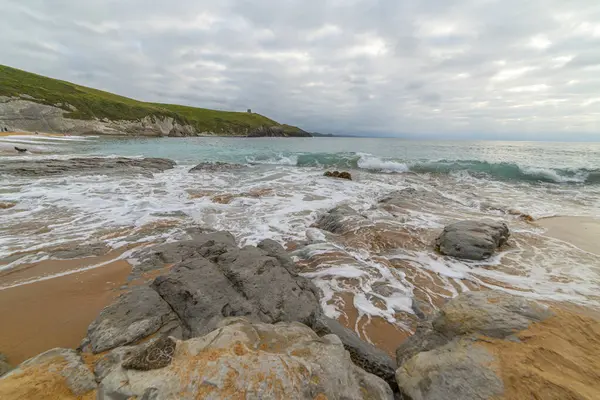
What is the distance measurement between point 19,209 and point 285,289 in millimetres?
10063

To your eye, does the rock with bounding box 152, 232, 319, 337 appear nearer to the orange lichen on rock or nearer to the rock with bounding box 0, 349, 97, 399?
the rock with bounding box 0, 349, 97, 399

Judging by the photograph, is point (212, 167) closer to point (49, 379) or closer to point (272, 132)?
point (49, 379)

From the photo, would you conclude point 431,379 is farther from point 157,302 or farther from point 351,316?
point 157,302

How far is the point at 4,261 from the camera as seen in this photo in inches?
213

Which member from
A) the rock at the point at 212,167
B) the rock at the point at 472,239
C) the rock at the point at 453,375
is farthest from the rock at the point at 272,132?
the rock at the point at 453,375

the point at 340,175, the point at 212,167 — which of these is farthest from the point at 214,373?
the point at 212,167

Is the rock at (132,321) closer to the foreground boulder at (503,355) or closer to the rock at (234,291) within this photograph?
the rock at (234,291)

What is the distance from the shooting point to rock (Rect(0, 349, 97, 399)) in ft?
6.84

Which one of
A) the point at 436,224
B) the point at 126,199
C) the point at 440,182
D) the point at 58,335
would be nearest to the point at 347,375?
the point at 58,335

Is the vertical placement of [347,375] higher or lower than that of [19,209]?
higher

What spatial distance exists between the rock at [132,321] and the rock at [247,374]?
1308mm

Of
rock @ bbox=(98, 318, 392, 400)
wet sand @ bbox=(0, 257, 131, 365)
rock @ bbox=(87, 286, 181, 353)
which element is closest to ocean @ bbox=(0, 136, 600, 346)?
wet sand @ bbox=(0, 257, 131, 365)

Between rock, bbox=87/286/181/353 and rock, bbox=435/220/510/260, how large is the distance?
638cm

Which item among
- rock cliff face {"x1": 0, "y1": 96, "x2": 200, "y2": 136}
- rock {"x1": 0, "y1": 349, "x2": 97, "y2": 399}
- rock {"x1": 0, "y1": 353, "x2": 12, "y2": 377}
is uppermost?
rock cliff face {"x1": 0, "y1": 96, "x2": 200, "y2": 136}
